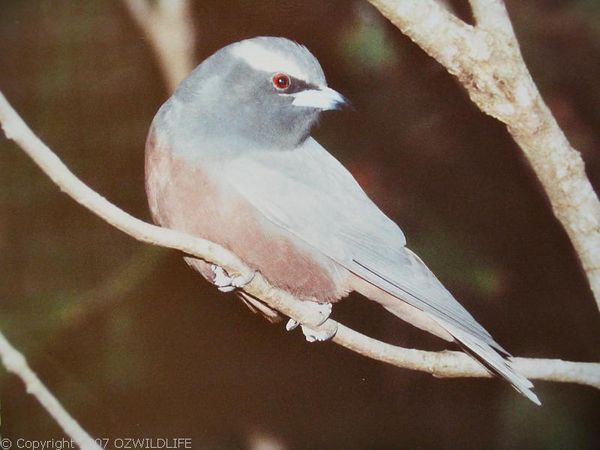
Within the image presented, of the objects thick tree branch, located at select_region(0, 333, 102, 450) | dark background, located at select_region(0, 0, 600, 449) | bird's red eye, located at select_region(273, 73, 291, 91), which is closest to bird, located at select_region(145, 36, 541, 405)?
bird's red eye, located at select_region(273, 73, 291, 91)

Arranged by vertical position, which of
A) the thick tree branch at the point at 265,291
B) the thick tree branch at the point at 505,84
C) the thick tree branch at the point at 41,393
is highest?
the thick tree branch at the point at 505,84

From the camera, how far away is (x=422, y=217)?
157 cm

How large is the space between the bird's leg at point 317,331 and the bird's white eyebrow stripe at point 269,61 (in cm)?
47

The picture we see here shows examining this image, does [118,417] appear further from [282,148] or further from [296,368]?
[282,148]

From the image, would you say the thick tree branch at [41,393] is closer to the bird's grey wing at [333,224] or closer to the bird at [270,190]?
the bird at [270,190]

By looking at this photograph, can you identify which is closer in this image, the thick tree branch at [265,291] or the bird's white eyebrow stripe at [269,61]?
the thick tree branch at [265,291]

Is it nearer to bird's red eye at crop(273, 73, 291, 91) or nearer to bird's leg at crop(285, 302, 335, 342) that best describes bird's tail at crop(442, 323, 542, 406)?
bird's leg at crop(285, 302, 335, 342)

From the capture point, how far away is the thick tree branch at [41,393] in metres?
1.58

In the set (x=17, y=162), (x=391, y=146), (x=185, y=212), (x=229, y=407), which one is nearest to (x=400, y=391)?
(x=229, y=407)

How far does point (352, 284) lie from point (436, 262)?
0.84 ft

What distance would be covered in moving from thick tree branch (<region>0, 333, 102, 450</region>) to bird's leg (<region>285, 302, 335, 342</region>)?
548 millimetres

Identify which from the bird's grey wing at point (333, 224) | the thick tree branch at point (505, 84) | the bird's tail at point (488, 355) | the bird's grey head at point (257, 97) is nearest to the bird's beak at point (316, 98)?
the bird's grey head at point (257, 97)

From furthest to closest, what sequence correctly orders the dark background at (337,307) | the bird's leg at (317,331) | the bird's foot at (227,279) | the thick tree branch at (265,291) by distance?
the dark background at (337,307) < the bird's leg at (317,331) < the bird's foot at (227,279) < the thick tree branch at (265,291)

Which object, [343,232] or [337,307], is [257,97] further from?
[337,307]
